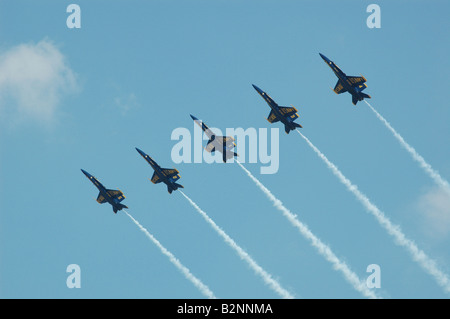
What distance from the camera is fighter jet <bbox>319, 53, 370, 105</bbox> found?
151 m

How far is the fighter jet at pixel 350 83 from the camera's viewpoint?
151 meters

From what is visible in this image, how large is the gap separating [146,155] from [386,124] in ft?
147

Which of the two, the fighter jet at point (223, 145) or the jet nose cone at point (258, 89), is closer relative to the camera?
the fighter jet at point (223, 145)

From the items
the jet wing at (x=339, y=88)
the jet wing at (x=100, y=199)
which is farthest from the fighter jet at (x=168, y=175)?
the jet wing at (x=339, y=88)

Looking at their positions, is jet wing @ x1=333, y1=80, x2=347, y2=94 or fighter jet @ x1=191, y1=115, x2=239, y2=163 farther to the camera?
jet wing @ x1=333, y1=80, x2=347, y2=94

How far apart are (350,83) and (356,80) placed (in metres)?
1.30

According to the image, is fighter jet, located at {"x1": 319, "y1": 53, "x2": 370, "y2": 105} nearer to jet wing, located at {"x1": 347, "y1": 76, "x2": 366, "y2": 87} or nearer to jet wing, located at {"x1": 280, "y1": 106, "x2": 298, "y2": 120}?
jet wing, located at {"x1": 347, "y1": 76, "x2": 366, "y2": 87}

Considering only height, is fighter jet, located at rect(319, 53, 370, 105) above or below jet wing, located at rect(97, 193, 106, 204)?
above

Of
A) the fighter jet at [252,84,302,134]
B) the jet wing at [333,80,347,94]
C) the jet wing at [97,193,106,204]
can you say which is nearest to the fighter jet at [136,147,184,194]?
the jet wing at [97,193,106,204]

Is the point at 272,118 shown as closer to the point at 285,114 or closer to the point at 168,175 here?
the point at 285,114

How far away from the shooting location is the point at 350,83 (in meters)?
152

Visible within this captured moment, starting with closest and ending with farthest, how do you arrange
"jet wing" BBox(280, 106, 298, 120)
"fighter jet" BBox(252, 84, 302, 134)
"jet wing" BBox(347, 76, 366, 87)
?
"jet wing" BBox(280, 106, 298, 120)
"fighter jet" BBox(252, 84, 302, 134)
"jet wing" BBox(347, 76, 366, 87)

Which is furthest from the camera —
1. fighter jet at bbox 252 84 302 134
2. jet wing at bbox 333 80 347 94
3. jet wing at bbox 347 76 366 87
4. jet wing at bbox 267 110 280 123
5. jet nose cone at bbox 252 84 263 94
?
jet wing at bbox 333 80 347 94

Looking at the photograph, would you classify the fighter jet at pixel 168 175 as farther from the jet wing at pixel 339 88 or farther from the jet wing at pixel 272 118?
the jet wing at pixel 339 88
